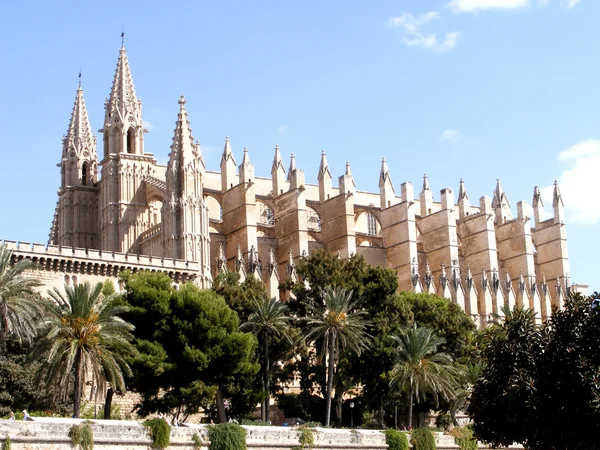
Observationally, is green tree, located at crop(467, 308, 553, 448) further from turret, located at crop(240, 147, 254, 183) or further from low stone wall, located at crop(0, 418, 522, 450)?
turret, located at crop(240, 147, 254, 183)

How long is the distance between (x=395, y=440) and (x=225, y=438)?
786 centimetres

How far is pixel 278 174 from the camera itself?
77625 mm

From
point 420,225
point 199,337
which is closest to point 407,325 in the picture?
point 199,337

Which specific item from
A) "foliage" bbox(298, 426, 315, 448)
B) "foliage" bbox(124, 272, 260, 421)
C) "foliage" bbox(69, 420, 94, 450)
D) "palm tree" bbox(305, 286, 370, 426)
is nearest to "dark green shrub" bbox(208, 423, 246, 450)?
"foliage" bbox(298, 426, 315, 448)

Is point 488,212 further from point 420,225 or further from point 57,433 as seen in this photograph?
point 57,433

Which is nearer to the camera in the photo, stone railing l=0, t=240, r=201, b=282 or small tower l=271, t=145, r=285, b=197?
stone railing l=0, t=240, r=201, b=282

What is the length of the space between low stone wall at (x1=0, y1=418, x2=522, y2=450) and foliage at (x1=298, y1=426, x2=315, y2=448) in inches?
4.8

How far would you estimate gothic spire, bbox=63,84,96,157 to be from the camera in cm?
7306

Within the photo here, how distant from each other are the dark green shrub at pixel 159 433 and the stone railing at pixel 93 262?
1968 cm

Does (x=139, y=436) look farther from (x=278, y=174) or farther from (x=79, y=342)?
(x=278, y=174)

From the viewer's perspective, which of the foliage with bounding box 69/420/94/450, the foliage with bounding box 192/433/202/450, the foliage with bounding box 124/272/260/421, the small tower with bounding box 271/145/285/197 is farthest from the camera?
the small tower with bounding box 271/145/285/197

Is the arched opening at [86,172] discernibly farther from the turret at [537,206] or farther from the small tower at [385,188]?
the turret at [537,206]

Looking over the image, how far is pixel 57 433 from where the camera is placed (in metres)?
33.4

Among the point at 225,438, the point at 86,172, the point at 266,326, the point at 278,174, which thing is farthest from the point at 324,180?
the point at 225,438
